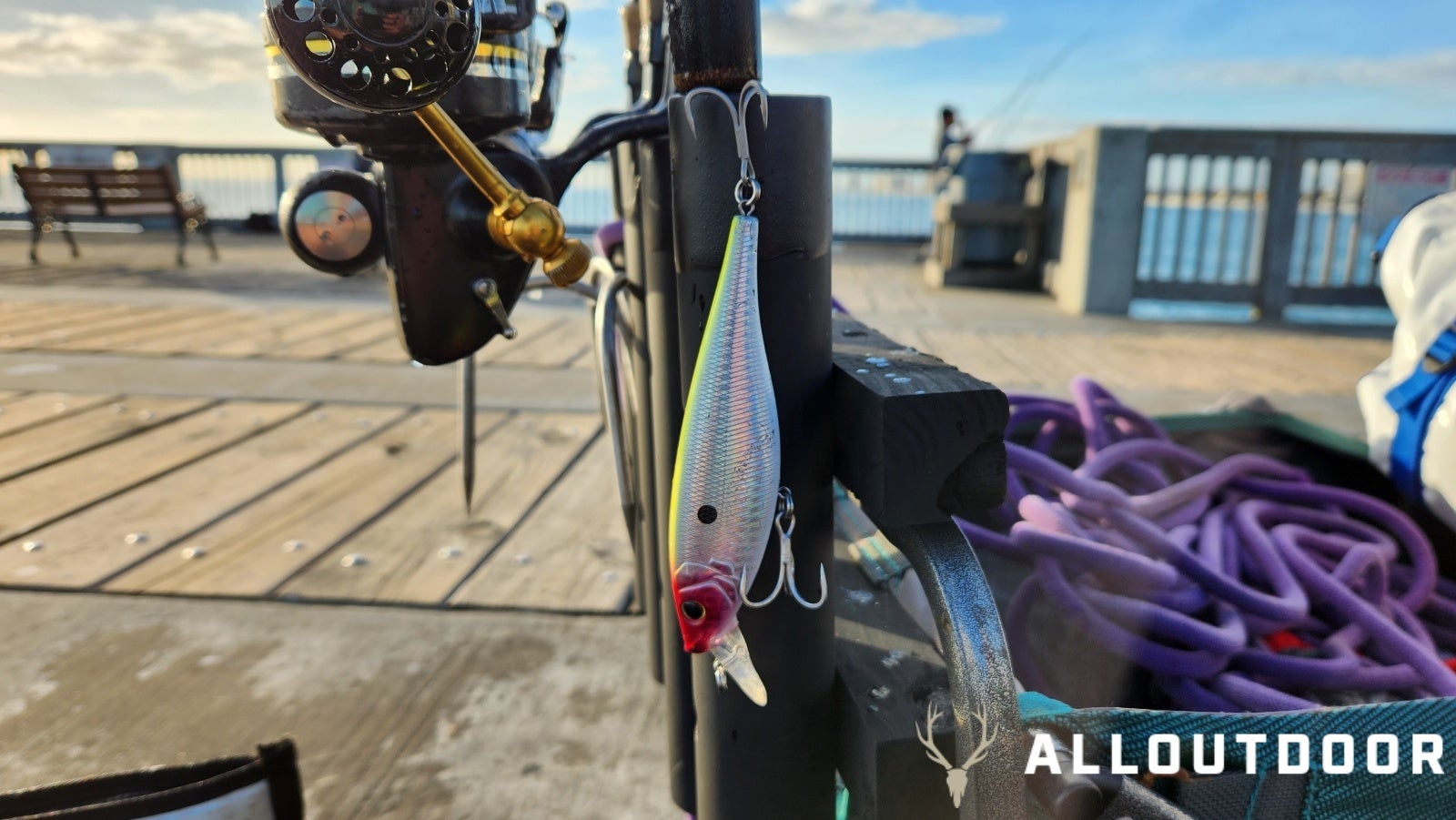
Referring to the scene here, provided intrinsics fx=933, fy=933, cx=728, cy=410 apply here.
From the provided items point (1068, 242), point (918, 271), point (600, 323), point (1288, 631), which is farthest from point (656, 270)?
point (918, 271)

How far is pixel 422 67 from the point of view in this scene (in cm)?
66

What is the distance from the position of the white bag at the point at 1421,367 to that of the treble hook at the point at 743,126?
133cm

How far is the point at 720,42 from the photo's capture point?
0.73 metres

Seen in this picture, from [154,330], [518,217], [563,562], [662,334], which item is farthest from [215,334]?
[518,217]

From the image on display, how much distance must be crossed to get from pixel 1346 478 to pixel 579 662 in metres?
1.55

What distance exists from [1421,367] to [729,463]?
143 centimetres

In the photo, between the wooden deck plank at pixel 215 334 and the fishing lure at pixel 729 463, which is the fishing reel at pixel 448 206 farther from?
the wooden deck plank at pixel 215 334

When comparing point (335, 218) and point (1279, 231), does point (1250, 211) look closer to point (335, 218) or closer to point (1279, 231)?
point (1279, 231)

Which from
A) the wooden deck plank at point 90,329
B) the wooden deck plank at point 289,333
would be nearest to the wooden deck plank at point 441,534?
the wooden deck plank at point 289,333

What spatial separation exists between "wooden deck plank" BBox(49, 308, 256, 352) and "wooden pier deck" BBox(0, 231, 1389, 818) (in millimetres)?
39

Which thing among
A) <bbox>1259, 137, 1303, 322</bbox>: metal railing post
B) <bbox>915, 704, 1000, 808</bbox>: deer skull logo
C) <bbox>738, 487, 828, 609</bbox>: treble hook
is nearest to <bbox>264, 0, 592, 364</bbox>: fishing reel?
<bbox>738, 487, 828, 609</bbox>: treble hook

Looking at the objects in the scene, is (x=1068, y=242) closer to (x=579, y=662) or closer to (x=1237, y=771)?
(x=579, y=662)

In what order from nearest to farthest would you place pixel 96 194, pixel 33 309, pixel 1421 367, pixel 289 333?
pixel 1421 367, pixel 289 333, pixel 33 309, pixel 96 194

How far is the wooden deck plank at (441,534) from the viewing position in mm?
1795
